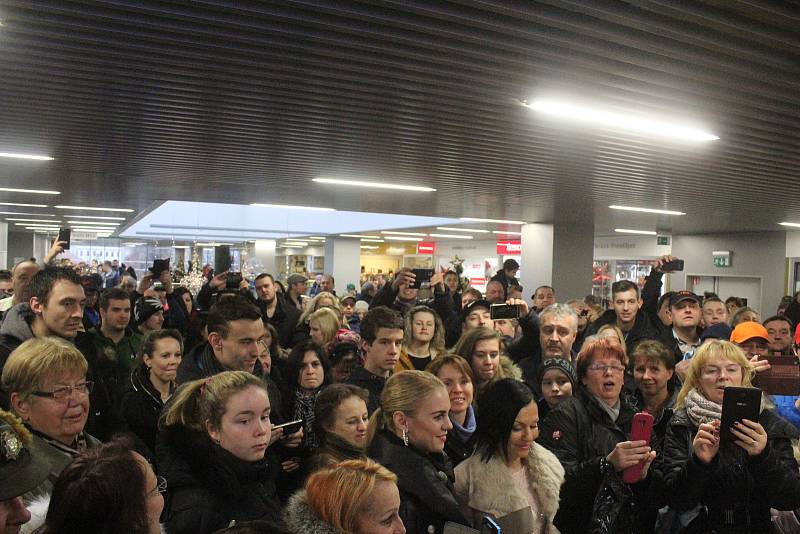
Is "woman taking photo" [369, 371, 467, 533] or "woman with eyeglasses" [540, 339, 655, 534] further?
"woman with eyeglasses" [540, 339, 655, 534]

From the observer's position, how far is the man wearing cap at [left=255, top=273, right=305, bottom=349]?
7379mm

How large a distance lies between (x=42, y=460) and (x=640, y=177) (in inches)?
309

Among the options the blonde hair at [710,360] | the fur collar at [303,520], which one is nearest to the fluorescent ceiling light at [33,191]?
the blonde hair at [710,360]

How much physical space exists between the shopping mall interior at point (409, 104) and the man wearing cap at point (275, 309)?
4.73 ft

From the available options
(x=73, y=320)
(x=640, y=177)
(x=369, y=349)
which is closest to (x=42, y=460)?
(x=73, y=320)

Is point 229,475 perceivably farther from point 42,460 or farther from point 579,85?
point 579,85

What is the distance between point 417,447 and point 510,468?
47cm

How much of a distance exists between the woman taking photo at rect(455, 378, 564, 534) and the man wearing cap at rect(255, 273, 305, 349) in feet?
14.1

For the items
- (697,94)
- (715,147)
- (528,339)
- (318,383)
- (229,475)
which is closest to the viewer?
(229,475)

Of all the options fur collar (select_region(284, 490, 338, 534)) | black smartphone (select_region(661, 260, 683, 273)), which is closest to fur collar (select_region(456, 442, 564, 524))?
fur collar (select_region(284, 490, 338, 534))

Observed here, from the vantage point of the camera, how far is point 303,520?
1960mm

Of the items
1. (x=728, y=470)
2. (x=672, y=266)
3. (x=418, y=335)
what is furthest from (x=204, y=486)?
(x=672, y=266)

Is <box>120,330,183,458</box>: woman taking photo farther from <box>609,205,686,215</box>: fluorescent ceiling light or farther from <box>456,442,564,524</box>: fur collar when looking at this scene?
<box>609,205,686,215</box>: fluorescent ceiling light

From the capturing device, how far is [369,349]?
14.5 ft
